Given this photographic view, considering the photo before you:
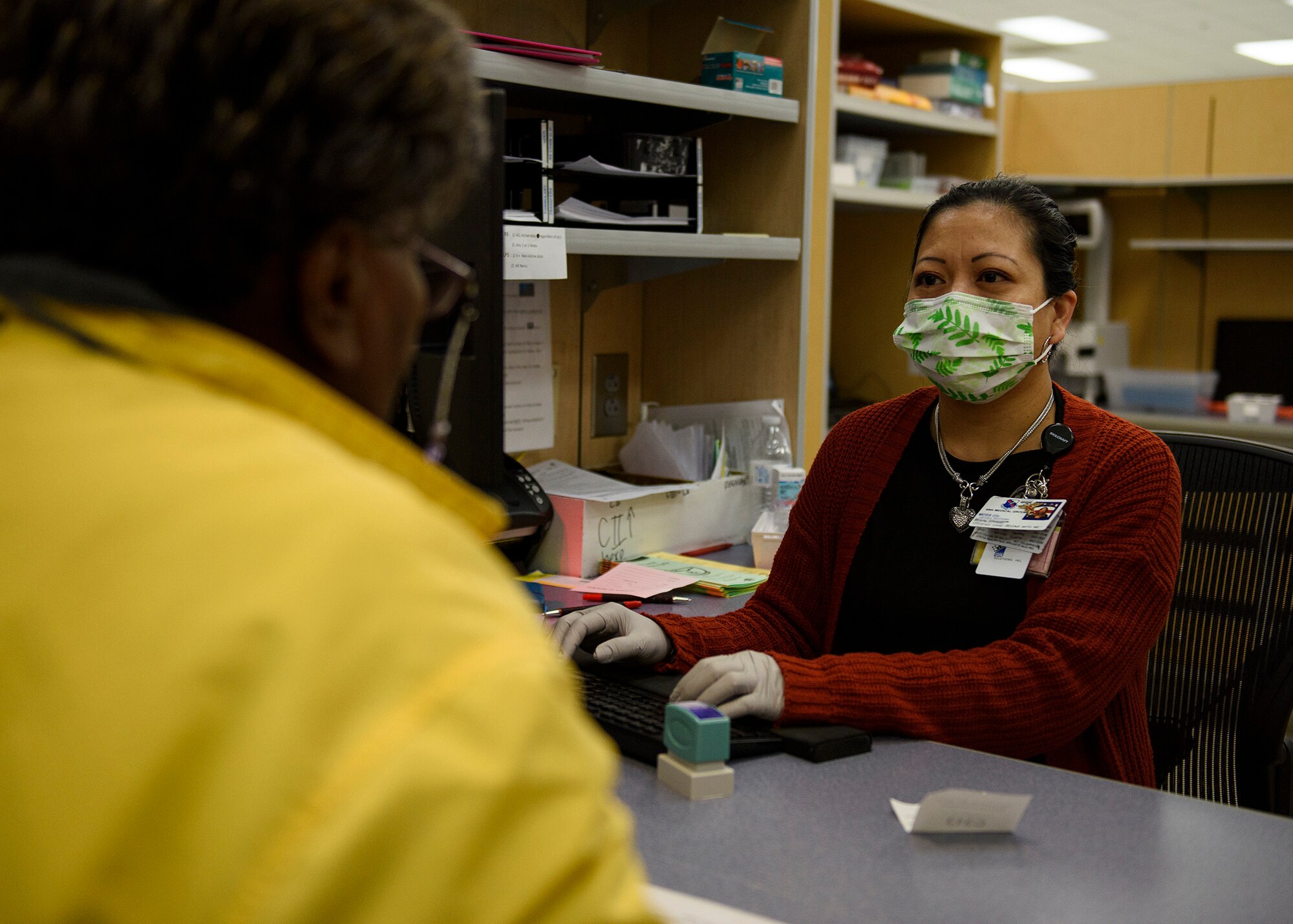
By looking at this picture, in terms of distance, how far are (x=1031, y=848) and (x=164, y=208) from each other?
0.84 m

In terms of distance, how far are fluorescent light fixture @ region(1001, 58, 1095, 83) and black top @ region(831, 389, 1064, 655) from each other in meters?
8.81

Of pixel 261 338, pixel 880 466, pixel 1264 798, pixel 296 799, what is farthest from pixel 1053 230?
pixel 296 799

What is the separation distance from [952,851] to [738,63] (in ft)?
5.31

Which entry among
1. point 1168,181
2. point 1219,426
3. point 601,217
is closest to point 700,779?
point 601,217

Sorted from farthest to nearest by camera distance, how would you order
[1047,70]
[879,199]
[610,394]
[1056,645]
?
[1047,70] < [879,199] < [610,394] < [1056,645]

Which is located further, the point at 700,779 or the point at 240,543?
the point at 700,779

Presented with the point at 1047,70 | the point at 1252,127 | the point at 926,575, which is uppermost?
the point at 1047,70

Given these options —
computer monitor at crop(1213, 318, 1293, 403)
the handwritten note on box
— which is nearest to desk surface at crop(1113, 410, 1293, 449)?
computer monitor at crop(1213, 318, 1293, 403)

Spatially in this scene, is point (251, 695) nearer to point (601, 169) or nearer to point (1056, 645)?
point (1056, 645)

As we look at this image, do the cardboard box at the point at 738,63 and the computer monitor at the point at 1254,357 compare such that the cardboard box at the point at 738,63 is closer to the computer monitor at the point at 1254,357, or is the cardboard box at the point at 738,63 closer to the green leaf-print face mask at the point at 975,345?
the green leaf-print face mask at the point at 975,345

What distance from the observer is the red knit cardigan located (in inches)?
49.4

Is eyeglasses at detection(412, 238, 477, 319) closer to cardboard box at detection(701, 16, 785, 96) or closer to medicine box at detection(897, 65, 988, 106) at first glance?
cardboard box at detection(701, 16, 785, 96)

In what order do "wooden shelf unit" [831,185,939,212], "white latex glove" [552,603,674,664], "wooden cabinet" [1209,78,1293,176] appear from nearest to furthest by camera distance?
1. "white latex glove" [552,603,674,664]
2. "wooden shelf unit" [831,185,939,212]
3. "wooden cabinet" [1209,78,1293,176]

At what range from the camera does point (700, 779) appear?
41.9 inches
